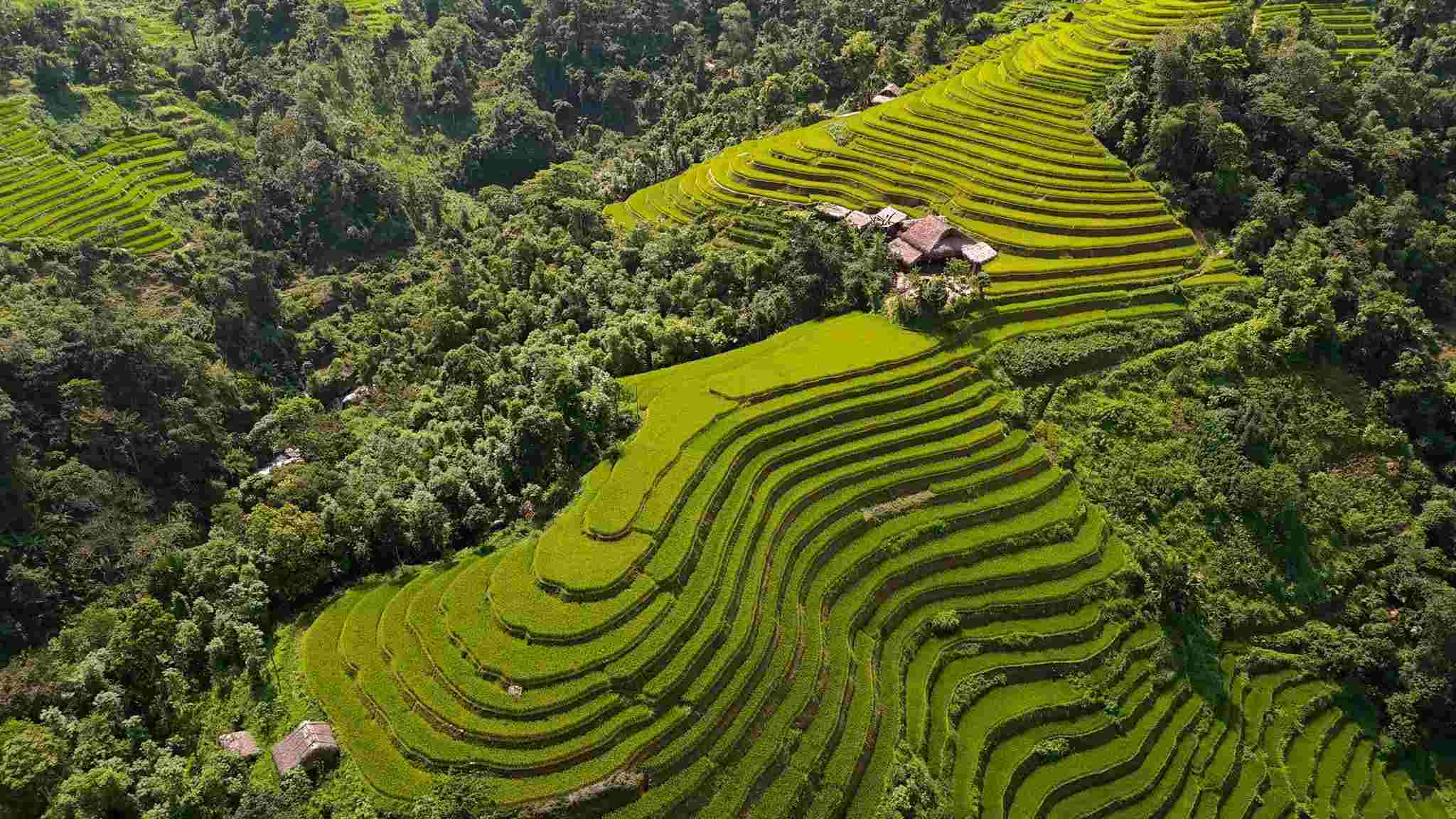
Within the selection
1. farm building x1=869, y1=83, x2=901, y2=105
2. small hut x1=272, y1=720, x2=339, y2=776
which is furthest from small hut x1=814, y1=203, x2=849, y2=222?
small hut x1=272, y1=720, x2=339, y2=776

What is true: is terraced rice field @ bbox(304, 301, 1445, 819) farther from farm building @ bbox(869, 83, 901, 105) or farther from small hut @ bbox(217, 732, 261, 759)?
farm building @ bbox(869, 83, 901, 105)

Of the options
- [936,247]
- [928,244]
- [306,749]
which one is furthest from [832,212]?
[306,749]

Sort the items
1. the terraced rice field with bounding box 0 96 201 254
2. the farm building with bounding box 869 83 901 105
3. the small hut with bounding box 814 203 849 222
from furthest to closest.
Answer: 1. the farm building with bounding box 869 83 901 105
2. the terraced rice field with bounding box 0 96 201 254
3. the small hut with bounding box 814 203 849 222

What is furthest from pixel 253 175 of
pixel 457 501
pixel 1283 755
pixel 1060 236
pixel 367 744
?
pixel 1283 755

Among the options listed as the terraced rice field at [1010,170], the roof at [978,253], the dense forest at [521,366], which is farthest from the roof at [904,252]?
the terraced rice field at [1010,170]

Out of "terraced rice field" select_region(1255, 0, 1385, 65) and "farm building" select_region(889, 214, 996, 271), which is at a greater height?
"terraced rice field" select_region(1255, 0, 1385, 65)

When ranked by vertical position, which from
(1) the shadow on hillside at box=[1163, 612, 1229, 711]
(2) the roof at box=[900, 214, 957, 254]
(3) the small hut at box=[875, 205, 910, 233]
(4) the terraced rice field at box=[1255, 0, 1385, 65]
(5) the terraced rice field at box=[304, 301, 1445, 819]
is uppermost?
(4) the terraced rice field at box=[1255, 0, 1385, 65]
